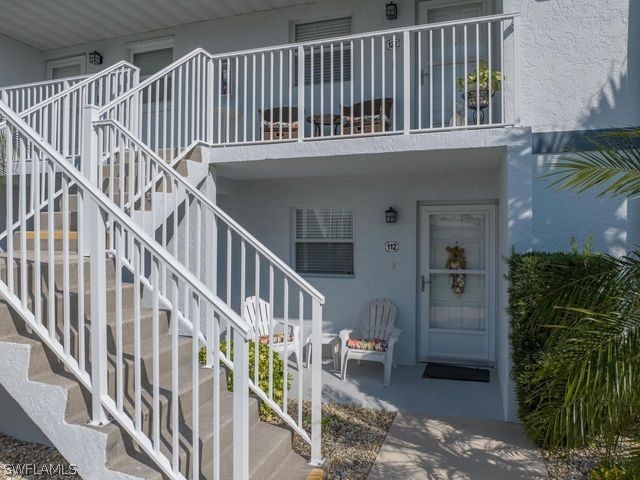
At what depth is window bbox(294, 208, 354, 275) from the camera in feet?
23.4

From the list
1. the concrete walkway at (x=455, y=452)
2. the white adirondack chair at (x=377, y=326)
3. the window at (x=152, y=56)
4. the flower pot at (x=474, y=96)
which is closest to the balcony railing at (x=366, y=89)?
the flower pot at (x=474, y=96)

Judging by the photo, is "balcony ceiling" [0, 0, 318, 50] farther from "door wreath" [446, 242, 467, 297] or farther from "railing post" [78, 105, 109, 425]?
"railing post" [78, 105, 109, 425]

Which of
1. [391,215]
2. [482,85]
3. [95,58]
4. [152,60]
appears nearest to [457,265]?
[391,215]

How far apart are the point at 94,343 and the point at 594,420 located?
275 centimetres

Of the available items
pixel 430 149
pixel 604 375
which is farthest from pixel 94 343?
pixel 430 149

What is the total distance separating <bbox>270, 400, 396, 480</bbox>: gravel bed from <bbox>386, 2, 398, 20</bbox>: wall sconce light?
17.3 feet

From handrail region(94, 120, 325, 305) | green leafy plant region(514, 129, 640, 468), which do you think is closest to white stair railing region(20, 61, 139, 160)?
handrail region(94, 120, 325, 305)

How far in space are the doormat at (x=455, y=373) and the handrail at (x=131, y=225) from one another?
444 centimetres

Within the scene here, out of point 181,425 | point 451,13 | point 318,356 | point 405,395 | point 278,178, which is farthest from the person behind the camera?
point 278,178

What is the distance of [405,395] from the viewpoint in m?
5.41

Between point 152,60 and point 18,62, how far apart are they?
2.43 meters

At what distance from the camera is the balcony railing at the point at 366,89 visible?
16.5ft

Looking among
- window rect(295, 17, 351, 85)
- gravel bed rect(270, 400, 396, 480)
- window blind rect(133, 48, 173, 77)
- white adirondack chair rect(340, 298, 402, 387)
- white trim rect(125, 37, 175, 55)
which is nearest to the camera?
gravel bed rect(270, 400, 396, 480)

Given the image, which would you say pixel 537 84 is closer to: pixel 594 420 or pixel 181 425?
pixel 594 420
